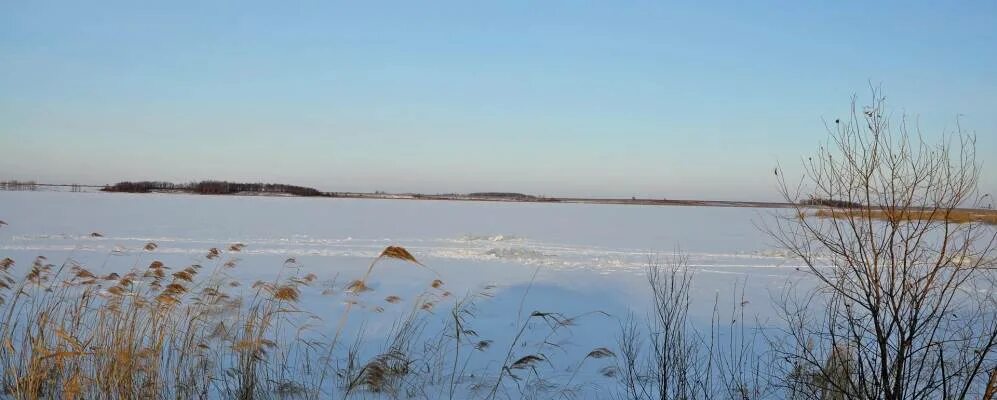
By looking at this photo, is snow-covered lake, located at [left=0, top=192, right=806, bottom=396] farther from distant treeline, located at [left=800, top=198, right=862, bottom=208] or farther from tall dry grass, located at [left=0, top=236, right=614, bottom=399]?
distant treeline, located at [left=800, top=198, right=862, bottom=208]

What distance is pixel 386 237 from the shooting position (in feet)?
59.8

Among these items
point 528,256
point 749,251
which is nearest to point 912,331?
point 528,256

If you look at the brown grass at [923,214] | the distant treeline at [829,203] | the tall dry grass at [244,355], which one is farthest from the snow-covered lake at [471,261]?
the brown grass at [923,214]

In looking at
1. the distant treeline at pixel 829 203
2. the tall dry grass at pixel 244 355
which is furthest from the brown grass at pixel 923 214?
the tall dry grass at pixel 244 355

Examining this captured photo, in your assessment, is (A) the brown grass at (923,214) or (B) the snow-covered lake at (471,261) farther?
(B) the snow-covered lake at (471,261)

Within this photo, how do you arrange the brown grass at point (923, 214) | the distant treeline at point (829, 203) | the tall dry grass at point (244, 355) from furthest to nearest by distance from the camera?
the tall dry grass at point (244, 355), the distant treeline at point (829, 203), the brown grass at point (923, 214)

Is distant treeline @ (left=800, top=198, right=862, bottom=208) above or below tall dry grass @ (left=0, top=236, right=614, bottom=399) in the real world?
above

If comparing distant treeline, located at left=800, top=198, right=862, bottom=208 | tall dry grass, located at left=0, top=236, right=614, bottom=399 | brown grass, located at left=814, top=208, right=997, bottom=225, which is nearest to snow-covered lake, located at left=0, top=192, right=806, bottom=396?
tall dry grass, located at left=0, top=236, right=614, bottom=399

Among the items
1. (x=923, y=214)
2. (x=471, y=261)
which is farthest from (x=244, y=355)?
(x=471, y=261)

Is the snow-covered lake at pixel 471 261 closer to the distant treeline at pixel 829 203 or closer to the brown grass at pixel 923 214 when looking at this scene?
Result: the distant treeline at pixel 829 203

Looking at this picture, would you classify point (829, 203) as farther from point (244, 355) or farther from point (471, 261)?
point (471, 261)

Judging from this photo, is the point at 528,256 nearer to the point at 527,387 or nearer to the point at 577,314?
the point at 577,314

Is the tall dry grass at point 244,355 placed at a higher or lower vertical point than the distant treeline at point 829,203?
lower

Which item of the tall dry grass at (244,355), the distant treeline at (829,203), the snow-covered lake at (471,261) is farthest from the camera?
the snow-covered lake at (471,261)
